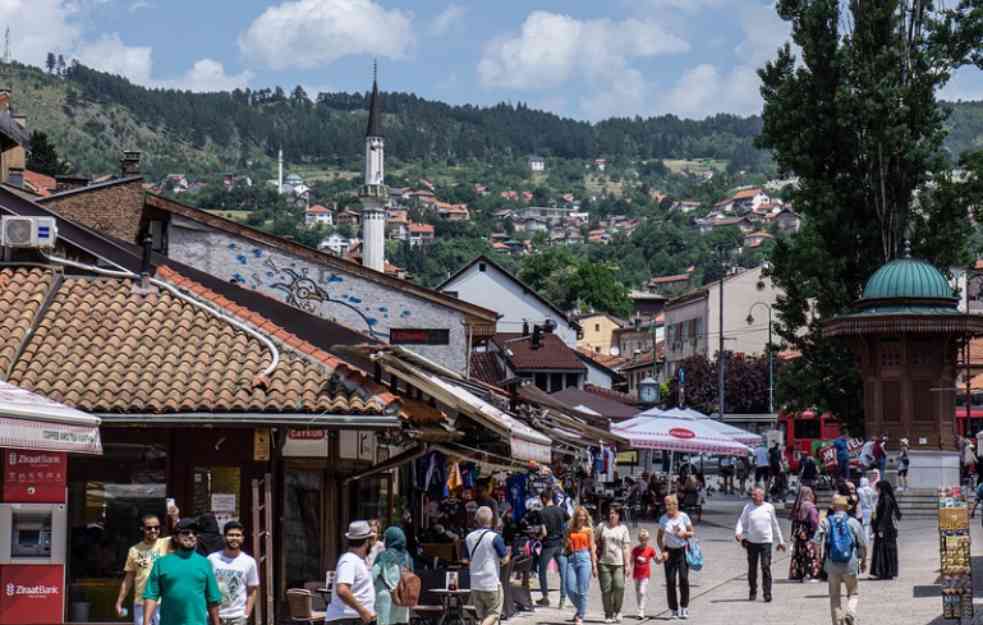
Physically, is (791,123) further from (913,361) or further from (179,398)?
(179,398)

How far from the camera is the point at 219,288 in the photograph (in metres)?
25.7

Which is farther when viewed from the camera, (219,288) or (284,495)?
(219,288)

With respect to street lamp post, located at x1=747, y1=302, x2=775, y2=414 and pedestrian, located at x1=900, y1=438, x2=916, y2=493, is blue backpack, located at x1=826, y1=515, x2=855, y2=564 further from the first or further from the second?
street lamp post, located at x1=747, y1=302, x2=775, y2=414

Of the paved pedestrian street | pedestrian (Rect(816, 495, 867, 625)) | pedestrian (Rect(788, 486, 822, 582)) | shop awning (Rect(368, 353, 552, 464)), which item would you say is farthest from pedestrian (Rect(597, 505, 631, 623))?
pedestrian (Rect(788, 486, 822, 582))

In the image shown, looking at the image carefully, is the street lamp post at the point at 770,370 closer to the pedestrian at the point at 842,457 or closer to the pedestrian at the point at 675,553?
the pedestrian at the point at 842,457

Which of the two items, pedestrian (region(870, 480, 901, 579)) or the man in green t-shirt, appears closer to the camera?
the man in green t-shirt

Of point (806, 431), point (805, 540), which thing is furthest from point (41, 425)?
point (806, 431)

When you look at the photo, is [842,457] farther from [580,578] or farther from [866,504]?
[580,578]

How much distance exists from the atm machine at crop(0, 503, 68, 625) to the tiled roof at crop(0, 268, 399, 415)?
1.43 m

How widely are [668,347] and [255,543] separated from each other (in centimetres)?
10830

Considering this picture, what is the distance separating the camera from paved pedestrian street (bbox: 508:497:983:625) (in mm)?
22906

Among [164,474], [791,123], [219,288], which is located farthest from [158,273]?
[791,123]

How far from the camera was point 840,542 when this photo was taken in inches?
837

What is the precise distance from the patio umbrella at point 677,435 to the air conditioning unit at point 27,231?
18371mm
